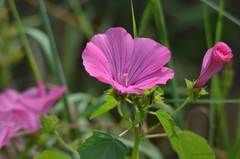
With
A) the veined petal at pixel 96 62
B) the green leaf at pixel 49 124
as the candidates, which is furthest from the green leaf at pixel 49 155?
the veined petal at pixel 96 62

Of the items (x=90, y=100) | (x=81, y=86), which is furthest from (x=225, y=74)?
(x=81, y=86)

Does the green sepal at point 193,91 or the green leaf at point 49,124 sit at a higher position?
the green sepal at point 193,91

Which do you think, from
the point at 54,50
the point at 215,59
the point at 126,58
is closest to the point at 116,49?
the point at 126,58

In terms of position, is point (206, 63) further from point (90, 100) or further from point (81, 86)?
point (81, 86)

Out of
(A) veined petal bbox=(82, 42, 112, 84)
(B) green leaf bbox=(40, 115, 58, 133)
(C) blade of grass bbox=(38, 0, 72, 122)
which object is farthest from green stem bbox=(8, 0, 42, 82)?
(A) veined petal bbox=(82, 42, 112, 84)

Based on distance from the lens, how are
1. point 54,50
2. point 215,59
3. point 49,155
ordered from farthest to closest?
point 54,50 < point 49,155 < point 215,59

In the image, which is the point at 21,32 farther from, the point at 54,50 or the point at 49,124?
the point at 49,124

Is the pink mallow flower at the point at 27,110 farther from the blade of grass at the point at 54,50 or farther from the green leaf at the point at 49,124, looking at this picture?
the green leaf at the point at 49,124
